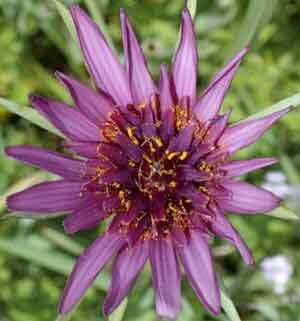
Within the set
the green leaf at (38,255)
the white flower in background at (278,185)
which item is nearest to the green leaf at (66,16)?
the green leaf at (38,255)

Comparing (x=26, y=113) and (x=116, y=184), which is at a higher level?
(x=26, y=113)

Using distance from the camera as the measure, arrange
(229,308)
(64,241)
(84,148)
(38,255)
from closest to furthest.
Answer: (229,308), (84,148), (38,255), (64,241)

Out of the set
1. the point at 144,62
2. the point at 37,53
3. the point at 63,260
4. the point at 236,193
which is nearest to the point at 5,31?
the point at 37,53

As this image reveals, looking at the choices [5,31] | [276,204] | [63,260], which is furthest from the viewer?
[5,31]

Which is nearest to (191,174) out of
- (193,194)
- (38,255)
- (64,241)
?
(193,194)

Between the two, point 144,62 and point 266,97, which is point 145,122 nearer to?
point 144,62

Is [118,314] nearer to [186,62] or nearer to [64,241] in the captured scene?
[186,62]

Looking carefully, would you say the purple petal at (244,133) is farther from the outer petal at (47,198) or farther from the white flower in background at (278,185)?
the white flower in background at (278,185)
